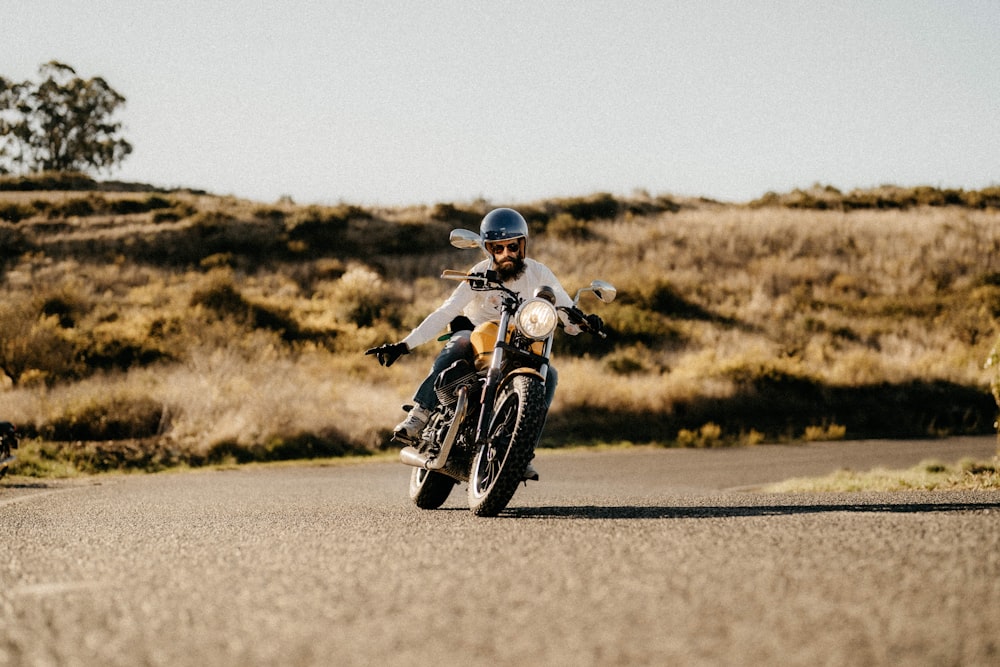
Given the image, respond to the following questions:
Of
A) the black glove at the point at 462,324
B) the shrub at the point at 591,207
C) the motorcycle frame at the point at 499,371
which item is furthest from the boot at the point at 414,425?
the shrub at the point at 591,207

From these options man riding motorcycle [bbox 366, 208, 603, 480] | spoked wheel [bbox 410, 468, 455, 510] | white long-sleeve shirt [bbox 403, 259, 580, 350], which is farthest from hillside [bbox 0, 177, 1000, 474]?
white long-sleeve shirt [bbox 403, 259, 580, 350]

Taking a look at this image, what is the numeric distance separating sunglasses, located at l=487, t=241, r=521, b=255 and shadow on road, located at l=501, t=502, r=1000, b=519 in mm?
1846

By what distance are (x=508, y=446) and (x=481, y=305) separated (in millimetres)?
1488

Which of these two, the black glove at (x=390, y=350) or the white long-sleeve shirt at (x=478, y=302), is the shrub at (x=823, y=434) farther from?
the black glove at (x=390, y=350)

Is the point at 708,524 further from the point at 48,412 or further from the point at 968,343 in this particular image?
the point at 968,343

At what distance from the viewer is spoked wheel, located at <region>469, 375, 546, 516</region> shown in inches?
235

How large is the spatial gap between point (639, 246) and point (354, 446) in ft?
85.3

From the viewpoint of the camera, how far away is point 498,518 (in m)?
6.08

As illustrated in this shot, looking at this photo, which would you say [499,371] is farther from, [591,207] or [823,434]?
[591,207]

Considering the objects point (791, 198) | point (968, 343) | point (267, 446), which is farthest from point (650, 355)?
point (791, 198)

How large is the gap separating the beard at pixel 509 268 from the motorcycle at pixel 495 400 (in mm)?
192

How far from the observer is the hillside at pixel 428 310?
19.5m

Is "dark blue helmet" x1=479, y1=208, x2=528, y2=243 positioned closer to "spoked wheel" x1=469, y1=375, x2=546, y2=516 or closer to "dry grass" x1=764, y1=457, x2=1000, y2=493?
"spoked wheel" x1=469, y1=375, x2=546, y2=516

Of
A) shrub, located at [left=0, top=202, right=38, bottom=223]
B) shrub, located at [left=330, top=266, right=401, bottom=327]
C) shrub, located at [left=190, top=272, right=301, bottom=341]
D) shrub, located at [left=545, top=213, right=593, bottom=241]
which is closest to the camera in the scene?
shrub, located at [left=190, top=272, right=301, bottom=341]
